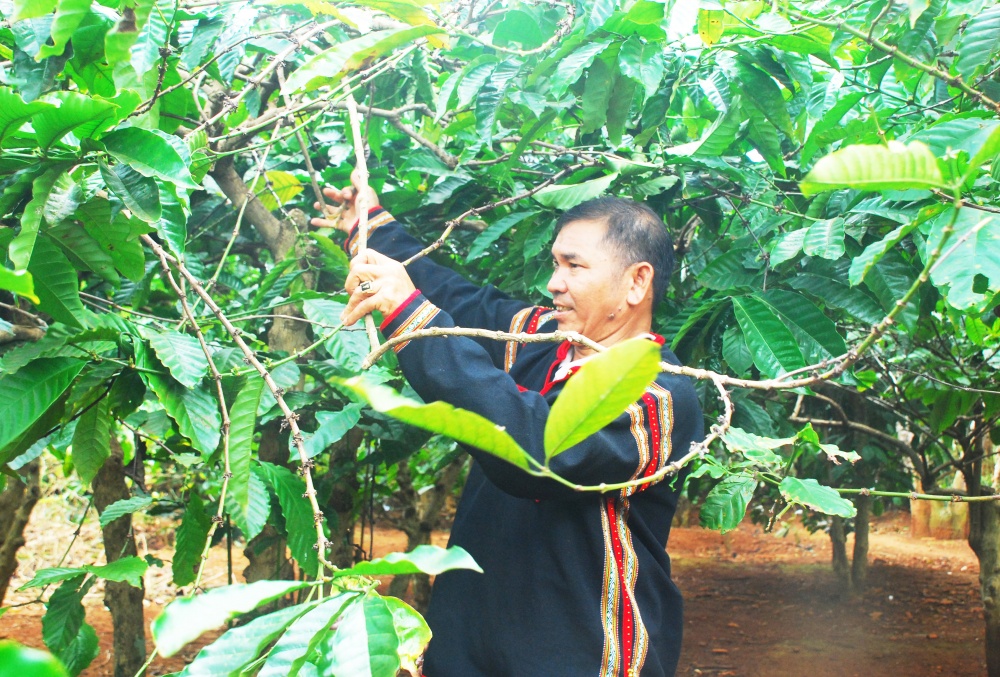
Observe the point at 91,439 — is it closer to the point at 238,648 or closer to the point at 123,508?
the point at 123,508

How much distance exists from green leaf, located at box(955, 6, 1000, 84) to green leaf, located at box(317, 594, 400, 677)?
147 centimetres

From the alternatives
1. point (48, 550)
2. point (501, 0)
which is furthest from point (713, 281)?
point (48, 550)

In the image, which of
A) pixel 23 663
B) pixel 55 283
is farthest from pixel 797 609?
pixel 23 663

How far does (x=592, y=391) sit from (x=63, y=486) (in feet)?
23.4

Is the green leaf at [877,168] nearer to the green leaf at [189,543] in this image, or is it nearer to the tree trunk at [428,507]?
the green leaf at [189,543]

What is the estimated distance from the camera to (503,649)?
154cm

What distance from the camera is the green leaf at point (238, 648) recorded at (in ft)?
2.62

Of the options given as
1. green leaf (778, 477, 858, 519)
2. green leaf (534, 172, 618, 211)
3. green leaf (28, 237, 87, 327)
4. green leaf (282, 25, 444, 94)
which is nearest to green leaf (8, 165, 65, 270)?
green leaf (28, 237, 87, 327)

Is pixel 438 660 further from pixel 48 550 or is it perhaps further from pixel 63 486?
pixel 63 486

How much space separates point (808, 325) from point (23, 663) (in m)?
1.69

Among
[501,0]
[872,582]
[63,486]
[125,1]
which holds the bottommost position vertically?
[872,582]

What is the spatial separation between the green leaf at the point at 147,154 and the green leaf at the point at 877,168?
0.81 meters

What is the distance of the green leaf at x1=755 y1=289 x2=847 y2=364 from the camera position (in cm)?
177

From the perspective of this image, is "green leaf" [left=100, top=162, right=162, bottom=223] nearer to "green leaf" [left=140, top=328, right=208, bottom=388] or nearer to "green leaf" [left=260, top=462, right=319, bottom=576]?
"green leaf" [left=140, top=328, right=208, bottom=388]
